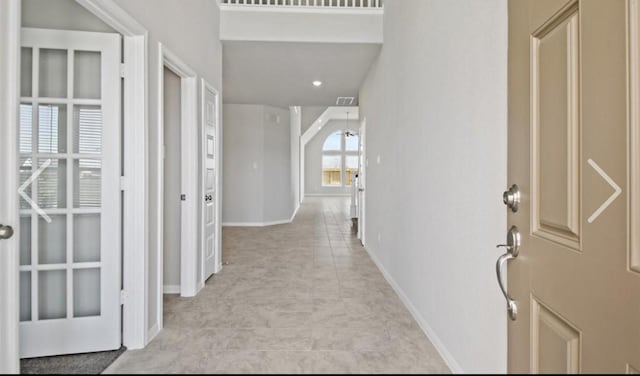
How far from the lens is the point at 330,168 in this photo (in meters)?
17.6

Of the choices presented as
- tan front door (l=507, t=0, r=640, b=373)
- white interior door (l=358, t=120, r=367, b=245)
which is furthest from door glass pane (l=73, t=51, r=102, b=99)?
white interior door (l=358, t=120, r=367, b=245)

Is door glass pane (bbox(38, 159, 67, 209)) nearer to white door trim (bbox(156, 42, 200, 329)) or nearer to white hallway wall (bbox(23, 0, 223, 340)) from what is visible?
white hallway wall (bbox(23, 0, 223, 340))

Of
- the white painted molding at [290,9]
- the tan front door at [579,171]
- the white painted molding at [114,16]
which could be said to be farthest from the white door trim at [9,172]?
the white painted molding at [290,9]

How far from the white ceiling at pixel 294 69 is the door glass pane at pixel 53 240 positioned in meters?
2.84

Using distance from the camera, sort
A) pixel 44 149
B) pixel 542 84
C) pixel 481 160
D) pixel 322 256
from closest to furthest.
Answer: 1. pixel 542 84
2. pixel 481 160
3. pixel 44 149
4. pixel 322 256

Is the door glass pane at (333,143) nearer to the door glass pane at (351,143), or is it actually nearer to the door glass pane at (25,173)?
the door glass pane at (351,143)

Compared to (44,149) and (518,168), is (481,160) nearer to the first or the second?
(518,168)

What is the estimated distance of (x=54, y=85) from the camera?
2170 millimetres

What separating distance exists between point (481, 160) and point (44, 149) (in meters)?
2.36

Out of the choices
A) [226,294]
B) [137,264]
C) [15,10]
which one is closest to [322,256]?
[226,294]

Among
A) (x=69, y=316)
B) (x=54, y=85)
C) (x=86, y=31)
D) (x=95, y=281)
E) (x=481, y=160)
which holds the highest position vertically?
(x=86, y=31)

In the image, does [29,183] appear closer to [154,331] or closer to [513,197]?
[154,331]

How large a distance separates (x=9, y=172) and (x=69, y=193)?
922mm

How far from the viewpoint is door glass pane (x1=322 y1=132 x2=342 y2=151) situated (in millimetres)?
17203
